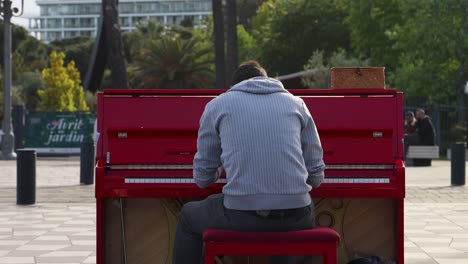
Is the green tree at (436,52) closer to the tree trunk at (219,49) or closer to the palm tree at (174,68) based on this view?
the tree trunk at (219,49)

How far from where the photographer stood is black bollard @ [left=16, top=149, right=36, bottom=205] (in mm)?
14664

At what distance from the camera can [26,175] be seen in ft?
48.7

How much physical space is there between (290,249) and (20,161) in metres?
9.48

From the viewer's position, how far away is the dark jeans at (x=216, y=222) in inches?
235

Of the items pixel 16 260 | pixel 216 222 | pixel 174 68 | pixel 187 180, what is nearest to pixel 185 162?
pixel 187 180

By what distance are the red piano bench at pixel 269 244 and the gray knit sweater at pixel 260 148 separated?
0.58 ft

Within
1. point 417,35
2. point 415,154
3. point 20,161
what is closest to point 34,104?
point 417,35

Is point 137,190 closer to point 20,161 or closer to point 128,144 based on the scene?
point 128,144

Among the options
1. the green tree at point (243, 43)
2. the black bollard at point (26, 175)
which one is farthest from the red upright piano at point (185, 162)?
the green tree at point (243, 43)

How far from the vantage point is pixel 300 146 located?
19.9 ft

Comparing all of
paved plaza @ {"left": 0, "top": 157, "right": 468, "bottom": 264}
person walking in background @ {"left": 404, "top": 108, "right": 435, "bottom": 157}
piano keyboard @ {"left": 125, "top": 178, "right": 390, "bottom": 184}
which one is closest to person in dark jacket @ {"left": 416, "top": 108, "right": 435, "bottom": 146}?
person walking in background @ {"left": 404, "top": 108, "right": 435, "bottom": 157}

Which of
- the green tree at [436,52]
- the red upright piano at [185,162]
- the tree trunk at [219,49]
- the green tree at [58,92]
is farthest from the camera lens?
the green tree at [58,92]

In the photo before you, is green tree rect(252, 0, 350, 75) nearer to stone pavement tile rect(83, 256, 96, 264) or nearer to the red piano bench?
stone pavement tile rect(83, 256, 96, 264)

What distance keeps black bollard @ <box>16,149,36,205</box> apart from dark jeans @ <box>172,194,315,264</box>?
880cm
